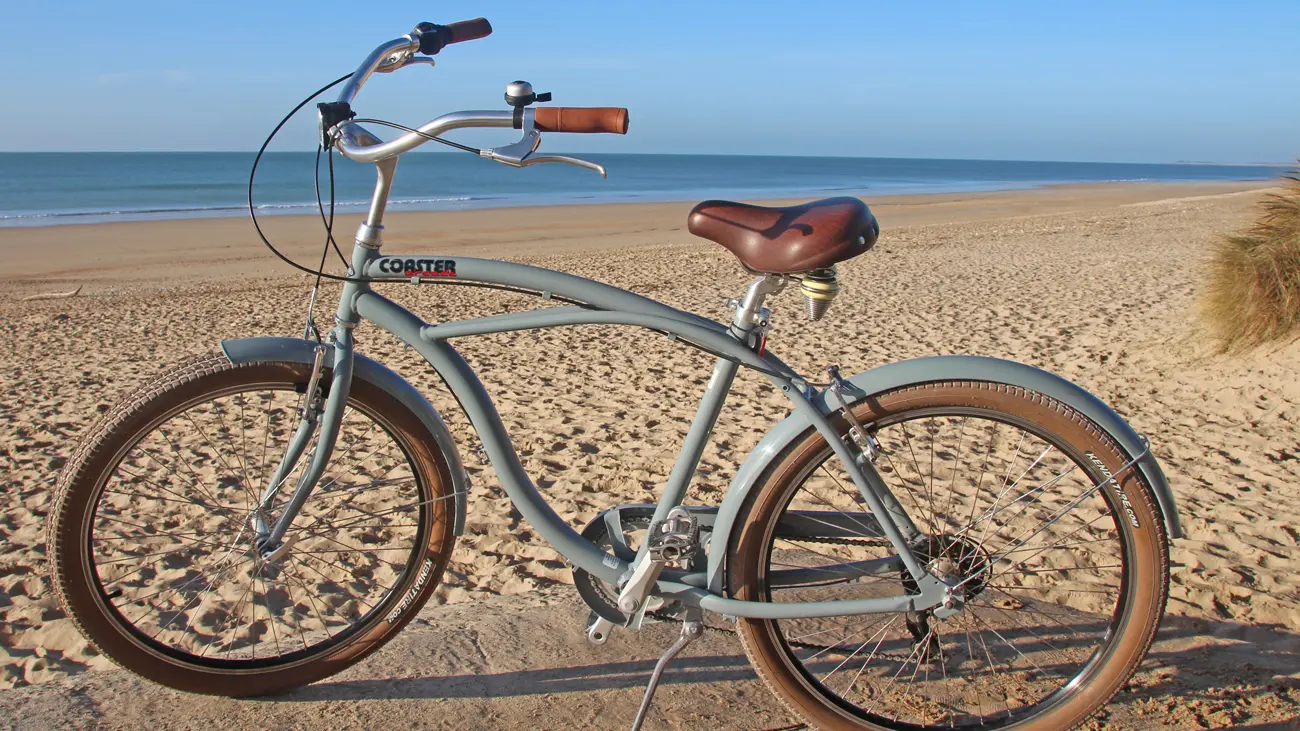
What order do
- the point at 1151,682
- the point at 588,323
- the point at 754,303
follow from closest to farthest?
the point at 588,323
the point at 754,303
the point at 1151,682

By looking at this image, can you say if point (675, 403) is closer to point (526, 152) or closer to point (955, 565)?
point (955, 565)

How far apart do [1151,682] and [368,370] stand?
2.26 metres

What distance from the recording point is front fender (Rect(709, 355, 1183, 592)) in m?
2.12

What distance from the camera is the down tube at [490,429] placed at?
2.26 metres

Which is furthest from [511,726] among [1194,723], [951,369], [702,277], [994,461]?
[702,277]

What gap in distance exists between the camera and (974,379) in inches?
83.4

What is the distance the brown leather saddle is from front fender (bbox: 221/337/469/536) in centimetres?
83

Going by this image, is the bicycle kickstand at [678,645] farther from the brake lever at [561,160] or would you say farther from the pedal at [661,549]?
the brake lever at [561,160]

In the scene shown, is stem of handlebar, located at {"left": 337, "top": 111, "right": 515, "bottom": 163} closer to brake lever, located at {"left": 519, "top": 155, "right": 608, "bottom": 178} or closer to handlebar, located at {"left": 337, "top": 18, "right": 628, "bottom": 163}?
handlebar, located at {"left": 337, "top": 18, "right": 628, "bottom": 163}

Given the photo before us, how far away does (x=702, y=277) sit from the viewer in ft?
43.0

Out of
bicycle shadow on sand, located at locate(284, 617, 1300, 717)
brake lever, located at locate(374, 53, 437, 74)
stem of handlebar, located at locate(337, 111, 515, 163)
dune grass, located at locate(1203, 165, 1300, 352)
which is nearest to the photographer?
stem of handlebar, located at locate(337, 111, 515, 163)

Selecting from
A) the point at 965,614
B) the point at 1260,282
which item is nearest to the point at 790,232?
the point at 965,614

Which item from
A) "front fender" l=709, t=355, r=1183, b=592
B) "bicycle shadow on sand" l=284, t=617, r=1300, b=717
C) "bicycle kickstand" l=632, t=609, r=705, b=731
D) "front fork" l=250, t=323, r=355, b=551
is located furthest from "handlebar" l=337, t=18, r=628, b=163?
"bicycle shadow on sand" l=284, t=617, r=1300, b=717

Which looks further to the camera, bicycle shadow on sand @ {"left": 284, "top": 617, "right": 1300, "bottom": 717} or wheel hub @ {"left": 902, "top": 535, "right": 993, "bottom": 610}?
bicycle shadow on sand @ {"left": 284, "top": 617, "right": 1300, "bottom": 717}
